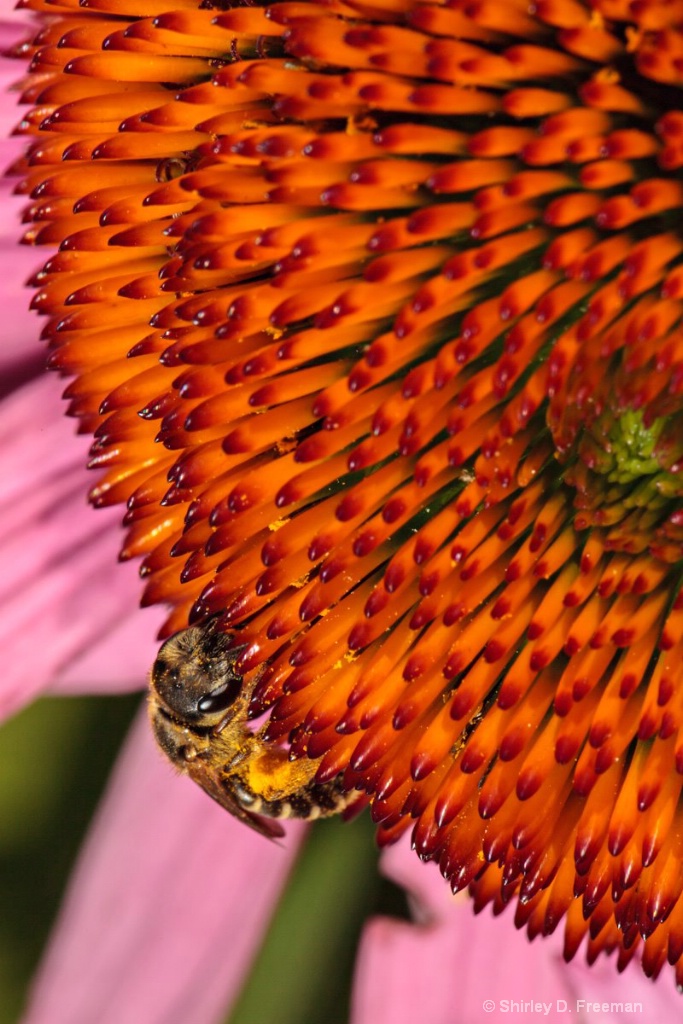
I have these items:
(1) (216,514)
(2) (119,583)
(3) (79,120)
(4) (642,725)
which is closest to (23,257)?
(2) (119,583)

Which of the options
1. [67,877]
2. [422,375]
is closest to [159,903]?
[67,877]

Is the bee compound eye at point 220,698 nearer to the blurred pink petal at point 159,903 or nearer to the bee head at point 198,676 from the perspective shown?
the bee head at point 198,676

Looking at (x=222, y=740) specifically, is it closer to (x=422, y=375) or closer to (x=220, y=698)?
(x=220, y=698)

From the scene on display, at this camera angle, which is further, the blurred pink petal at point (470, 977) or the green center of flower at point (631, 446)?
the blurred pink petal at point (470, 977)

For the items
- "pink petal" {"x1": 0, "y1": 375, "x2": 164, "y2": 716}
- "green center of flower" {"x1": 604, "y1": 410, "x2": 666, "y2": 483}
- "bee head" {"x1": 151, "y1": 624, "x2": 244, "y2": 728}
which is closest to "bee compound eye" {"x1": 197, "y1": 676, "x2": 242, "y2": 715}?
"bee head" {"x1": 151, "y1": 624, "x2": 244, "y2": 728}

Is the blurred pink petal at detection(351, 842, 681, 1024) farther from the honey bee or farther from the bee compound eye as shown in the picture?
the bee compound eye

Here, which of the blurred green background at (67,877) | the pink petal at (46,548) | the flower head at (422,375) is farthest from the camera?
the blurred green background at (67,877)

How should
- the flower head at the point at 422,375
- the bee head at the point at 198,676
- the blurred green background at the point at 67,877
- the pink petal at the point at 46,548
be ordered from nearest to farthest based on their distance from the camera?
1. the flower head at the point at 422,375
2. the bee head at the point at 198,676
3. the pink petal at the point at 46,548
4. the blurred green background at the point at 67,877

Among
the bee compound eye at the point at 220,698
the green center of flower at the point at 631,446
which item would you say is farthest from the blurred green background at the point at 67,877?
the green center of flower at the point at 631,446
